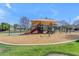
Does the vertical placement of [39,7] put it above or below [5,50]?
above

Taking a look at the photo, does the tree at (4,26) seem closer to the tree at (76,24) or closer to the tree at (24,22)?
the tree at (24,22)

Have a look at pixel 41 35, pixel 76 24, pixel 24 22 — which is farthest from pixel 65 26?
pixel 24 22

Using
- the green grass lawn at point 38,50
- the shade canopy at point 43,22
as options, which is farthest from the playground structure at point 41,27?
the green grass lawn at point 38,50

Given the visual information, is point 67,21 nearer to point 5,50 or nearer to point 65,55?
point 65,55

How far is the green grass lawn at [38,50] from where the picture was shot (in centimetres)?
159

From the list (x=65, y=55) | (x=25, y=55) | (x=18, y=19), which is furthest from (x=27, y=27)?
(x=65, y=55)

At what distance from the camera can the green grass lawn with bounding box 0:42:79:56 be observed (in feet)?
5.22

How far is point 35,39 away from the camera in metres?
1.62

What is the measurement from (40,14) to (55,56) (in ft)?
1.01

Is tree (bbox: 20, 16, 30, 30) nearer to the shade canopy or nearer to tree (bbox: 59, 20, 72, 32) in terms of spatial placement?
the shade canopy

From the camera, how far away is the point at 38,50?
160 cm

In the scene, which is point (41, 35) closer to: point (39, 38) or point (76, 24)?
point (39, 38)

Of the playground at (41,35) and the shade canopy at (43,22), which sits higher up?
the shade canopy at (43,22)

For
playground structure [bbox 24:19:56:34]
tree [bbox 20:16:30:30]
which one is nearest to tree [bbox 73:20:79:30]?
playground structure [bbox 24:19:56:34]
